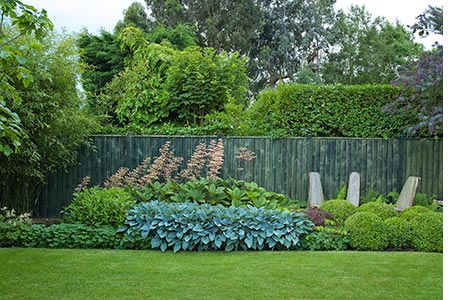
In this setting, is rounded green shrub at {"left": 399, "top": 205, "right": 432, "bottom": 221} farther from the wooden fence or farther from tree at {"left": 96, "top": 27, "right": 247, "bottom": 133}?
tree at {"left": 96, "top": 27, "right": 247, "bottom": 133}

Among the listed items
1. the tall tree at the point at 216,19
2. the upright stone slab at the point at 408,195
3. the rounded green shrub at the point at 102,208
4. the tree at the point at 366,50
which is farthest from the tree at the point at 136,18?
the upright stone slab at the point at 408,195

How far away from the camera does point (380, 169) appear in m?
10.0

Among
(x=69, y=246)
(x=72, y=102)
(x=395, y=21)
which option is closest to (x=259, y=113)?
(x=72, y=102)

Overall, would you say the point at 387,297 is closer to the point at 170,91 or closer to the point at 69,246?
the point at 69,246

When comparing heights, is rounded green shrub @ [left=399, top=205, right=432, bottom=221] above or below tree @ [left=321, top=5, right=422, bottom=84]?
below

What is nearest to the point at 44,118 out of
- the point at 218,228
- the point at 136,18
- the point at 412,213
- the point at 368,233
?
the point at 218,228

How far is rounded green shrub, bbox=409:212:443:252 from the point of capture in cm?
692

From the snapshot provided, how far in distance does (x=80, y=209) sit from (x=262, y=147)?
3822 millimetres

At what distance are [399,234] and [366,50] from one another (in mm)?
17449

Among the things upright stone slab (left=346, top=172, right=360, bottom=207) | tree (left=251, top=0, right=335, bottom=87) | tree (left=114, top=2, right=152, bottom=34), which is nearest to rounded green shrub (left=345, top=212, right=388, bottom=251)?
upright stone slab (left=346, top=172, right=360, bottom=207)

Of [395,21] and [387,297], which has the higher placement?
[395,21]

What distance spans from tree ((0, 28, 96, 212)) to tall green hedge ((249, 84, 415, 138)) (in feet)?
12.4

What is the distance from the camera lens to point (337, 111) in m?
10.1

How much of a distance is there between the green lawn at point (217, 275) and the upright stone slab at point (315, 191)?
8.95ft
